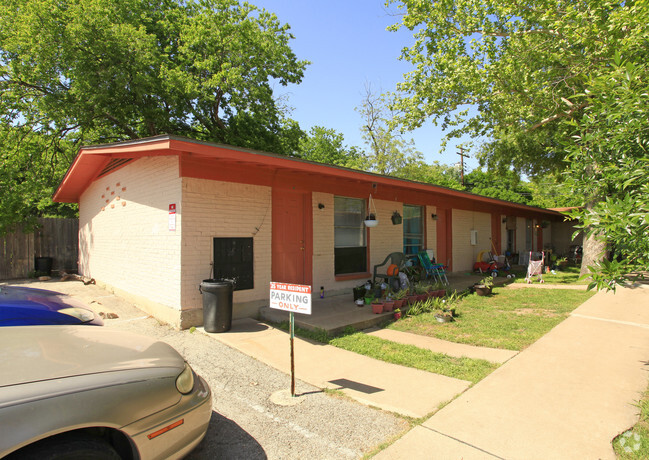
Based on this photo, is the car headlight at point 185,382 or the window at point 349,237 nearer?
the car headlight at point 185,382

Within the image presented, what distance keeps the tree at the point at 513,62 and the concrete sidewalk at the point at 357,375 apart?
794 cm

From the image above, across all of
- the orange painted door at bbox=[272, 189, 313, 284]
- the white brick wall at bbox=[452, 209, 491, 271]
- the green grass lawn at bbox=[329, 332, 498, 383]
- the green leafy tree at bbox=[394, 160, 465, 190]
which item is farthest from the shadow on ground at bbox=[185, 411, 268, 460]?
the green leafy tree at bbox=[394, 160, 465, 190]

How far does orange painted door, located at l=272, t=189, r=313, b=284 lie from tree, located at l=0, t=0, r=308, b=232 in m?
10.0

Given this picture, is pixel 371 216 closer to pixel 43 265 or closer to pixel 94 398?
pixel 94 398

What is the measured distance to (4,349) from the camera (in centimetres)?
220

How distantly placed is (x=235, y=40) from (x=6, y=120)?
9.56 metres

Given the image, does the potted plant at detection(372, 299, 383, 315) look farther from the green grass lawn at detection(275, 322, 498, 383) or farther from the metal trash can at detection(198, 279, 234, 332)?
the metal trash can at detection(198, 279, 234, 332)

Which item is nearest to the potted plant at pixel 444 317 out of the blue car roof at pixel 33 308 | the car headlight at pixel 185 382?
the car headlight at pixel 185 382

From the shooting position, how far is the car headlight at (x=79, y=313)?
4.04 m

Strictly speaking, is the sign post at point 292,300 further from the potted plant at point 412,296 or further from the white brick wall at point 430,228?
the white brick wall at point 430,228

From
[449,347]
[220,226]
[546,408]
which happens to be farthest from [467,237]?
[546,408]

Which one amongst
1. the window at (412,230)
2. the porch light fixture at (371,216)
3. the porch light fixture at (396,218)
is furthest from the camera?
the window at (412,230)

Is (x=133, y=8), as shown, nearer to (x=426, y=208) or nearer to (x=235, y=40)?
(x=235, y=40)

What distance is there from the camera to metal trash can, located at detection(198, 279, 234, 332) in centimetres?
578
